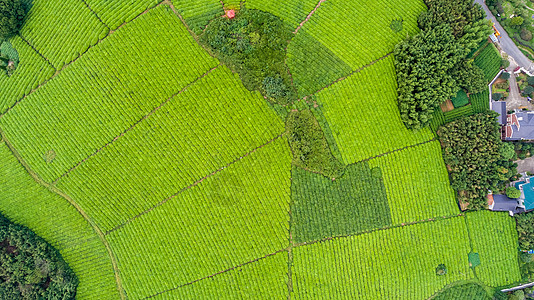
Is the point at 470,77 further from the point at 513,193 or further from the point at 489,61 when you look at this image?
the point at 513,193

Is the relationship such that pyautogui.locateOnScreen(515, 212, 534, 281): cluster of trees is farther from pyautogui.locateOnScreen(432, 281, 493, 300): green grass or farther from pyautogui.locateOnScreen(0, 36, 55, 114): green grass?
pyautogui.locateOnScreen(0, 36, 55, 114): green grass

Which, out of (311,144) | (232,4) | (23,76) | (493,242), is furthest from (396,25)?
(23,76)

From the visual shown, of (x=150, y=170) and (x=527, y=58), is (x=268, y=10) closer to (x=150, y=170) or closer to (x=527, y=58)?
(x=150, y=170)

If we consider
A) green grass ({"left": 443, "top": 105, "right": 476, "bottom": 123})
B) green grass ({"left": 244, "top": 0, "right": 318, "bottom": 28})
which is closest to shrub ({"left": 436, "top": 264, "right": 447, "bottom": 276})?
green grass ({"left": 443, "top": 105, "right": 476, "bottom": 123})

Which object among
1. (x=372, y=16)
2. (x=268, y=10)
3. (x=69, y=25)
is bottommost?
(x=372, y=16)

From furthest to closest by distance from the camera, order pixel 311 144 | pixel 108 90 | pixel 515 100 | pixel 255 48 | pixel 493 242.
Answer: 1. pixel 515 100
2. pixel 493 242
3. pixel 108 90
4. pixel 311 144
5. pixel 255 48

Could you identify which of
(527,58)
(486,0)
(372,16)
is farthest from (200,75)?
(527,58)

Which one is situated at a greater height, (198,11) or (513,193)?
(198,11)
